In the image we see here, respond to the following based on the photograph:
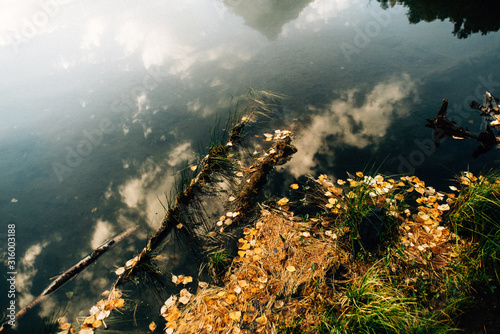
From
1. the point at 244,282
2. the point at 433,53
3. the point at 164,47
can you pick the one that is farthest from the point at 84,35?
the point at 433,53

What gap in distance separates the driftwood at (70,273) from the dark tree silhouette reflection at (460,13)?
806cm

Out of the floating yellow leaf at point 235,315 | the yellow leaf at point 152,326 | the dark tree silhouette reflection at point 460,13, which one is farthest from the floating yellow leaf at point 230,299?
the dark tree silhouette reflection at point 460,13

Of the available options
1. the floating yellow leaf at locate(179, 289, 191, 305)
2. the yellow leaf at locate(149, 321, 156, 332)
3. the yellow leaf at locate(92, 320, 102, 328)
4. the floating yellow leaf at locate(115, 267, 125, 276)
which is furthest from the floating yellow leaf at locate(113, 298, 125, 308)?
the floating yellow leaf at locate(179, 289, 191, 305)

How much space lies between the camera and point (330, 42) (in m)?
6.07

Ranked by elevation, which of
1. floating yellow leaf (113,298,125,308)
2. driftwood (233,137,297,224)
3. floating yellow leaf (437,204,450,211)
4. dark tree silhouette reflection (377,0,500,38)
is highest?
floating yellow leaf (113,298,125,308)

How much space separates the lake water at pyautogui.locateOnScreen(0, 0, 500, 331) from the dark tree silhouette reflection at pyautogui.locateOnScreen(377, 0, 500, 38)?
2.4 inches

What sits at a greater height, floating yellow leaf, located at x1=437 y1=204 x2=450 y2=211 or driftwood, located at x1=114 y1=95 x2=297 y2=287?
driftwood, located at x1=114 y1=95 x2=297 y2=287

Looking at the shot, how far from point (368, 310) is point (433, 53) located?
5.78 metres

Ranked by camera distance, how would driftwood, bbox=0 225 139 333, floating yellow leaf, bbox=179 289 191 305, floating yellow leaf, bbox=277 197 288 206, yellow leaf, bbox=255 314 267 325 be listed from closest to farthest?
yellow leaf, bbox=255 314 267 325
floating yellow leaf, bbox=179 289 191 305
driftwood, bbox=0 225 139 333
floating yellow leaf, bbox=277 197 288 206

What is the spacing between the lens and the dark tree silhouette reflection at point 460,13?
5630 mm

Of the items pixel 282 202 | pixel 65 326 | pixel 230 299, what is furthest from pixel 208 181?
pixel 65 326

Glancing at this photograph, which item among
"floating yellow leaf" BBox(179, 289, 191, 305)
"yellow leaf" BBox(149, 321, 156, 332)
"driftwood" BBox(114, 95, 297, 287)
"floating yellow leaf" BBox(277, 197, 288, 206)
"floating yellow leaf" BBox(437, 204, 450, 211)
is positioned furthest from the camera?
"floating yellow leaf" BBox(277, 197, 288, 206)

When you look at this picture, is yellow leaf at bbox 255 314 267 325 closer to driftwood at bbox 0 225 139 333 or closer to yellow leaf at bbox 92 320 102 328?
yellow leaf at bbox 92 320 102 328

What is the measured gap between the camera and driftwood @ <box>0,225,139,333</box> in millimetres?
2332
